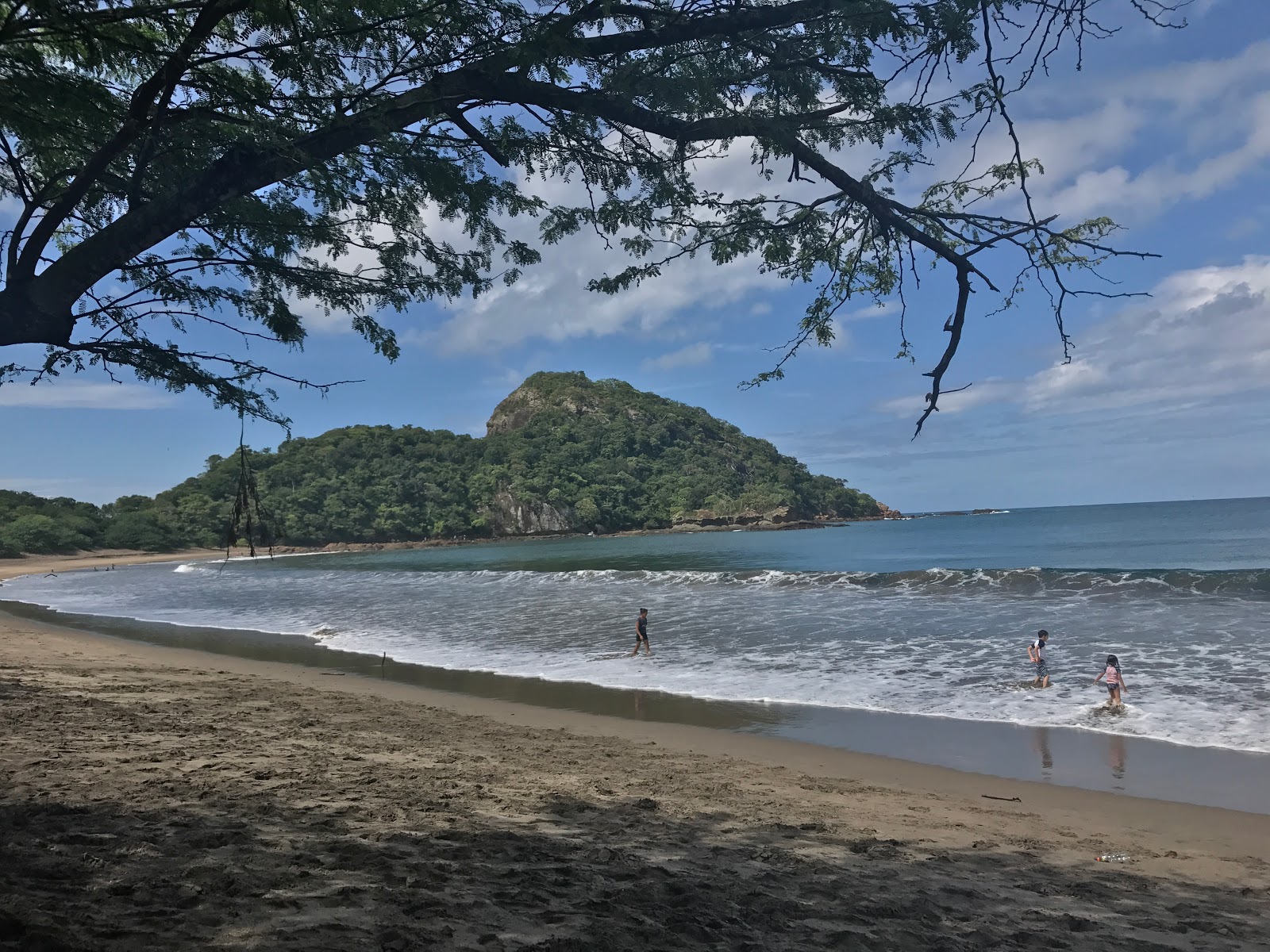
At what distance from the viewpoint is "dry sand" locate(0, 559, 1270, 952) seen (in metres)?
2.89

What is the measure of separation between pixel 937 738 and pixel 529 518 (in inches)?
3991

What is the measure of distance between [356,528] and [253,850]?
9835 centimetres

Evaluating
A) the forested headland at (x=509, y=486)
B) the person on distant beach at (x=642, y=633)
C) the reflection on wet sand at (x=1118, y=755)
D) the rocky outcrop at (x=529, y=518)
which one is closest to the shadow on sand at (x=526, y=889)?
the reflection on wet sand at (x=1118, y=755)

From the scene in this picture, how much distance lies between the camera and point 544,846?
13.5 feet

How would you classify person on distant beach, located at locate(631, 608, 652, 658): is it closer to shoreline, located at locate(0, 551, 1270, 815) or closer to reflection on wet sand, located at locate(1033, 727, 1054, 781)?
shoreline, located at locate(0, 551, 1270, 815)

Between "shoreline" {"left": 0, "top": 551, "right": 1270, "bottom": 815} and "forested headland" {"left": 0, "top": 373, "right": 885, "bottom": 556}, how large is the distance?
Result: 6203 centimetres

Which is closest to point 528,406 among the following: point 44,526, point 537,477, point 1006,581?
point 537,477

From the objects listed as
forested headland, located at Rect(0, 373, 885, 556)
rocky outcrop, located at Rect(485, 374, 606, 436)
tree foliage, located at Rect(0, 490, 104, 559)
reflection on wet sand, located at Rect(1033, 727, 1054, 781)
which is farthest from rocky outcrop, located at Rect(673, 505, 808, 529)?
reflection on wet sand, located at Rect(1033, 727, 1054, 781)

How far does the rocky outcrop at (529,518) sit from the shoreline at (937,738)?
9360 centimetres

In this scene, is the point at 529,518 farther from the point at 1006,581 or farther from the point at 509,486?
the point at 1006,581

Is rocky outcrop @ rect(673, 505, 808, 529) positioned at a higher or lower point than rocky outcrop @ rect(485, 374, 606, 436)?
lower

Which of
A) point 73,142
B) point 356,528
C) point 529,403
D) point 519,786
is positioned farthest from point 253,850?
point 529,403

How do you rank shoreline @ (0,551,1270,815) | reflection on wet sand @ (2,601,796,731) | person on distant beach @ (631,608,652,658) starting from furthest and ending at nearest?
1. person on distant beach @ (631,608,652,658)
2. reflection on wet sand @ (2,601,796,731)
3. shoreline @ (0,551,1270,815)

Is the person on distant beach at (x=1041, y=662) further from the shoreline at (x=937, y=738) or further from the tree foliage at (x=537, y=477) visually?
the tree foliage at (x=537, y=477)
